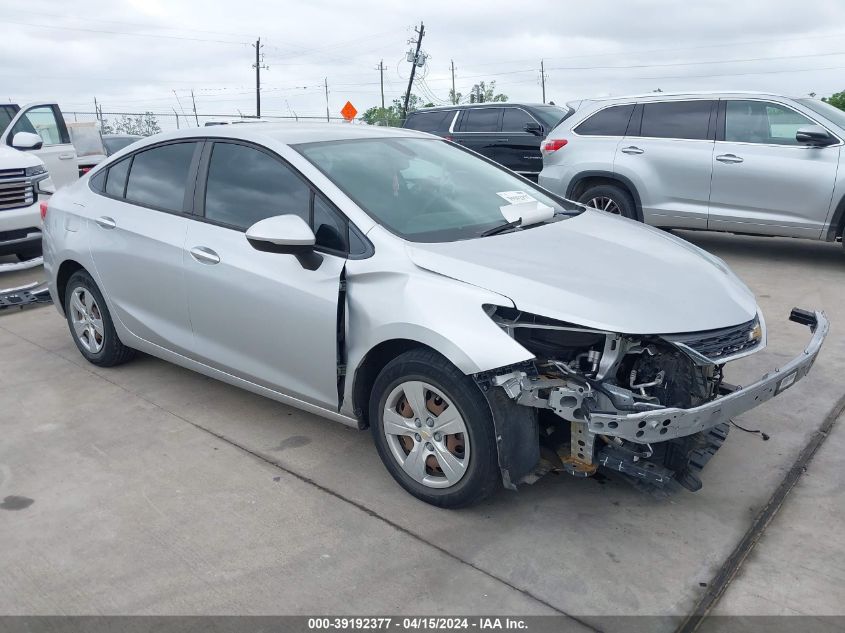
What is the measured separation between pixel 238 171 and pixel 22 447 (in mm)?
1885

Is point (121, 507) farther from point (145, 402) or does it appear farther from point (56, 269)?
point (56, 269)

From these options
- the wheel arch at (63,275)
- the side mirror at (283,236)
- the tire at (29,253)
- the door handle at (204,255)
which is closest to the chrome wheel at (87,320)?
the wheel arch at (63,275)

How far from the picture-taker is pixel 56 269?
17.3 ft

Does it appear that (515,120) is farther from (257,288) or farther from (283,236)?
(283,236)

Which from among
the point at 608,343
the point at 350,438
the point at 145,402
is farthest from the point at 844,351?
the point at 145,402

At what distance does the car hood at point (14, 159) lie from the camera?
8.05 metres

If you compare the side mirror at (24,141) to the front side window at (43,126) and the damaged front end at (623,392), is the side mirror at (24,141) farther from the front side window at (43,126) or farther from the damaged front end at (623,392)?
the damaged front end at (623,392)

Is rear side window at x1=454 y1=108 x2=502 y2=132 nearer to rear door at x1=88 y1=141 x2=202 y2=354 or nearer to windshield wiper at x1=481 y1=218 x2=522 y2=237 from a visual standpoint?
rear door at x1=88 y1=141 x2=202 y2=354

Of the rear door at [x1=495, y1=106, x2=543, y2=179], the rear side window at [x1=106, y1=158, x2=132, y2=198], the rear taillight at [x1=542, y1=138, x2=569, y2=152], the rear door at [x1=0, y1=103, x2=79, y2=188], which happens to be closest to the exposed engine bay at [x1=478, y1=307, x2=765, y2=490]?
the rear side window at [x1=106, y1=158, x2=132, y2=198]

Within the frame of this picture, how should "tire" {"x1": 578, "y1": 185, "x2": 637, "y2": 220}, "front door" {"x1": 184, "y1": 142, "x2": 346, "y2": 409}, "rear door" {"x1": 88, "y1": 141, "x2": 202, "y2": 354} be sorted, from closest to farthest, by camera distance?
"front door" {"x1": 184, "y1": 142, "x2": 346, "y2": 409} → "rear door" {"x1": 88, "y1": 141, "x2": 202, "y2": 354} → "tire" {"x1": 578, "y1": 185, "x2": 637, "y2": 220}

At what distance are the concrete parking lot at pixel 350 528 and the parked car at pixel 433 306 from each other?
0.25m

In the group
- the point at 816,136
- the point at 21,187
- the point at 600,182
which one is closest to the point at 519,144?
the point at 600,182

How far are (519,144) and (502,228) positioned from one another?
27.9 feet

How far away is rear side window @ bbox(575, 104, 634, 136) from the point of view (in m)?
8.62
